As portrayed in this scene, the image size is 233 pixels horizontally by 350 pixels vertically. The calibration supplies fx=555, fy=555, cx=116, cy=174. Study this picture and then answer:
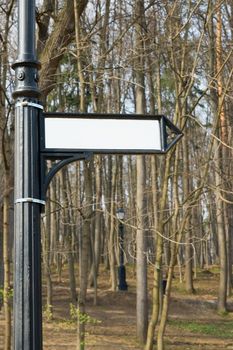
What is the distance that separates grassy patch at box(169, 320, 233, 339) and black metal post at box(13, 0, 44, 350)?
42.7 ft

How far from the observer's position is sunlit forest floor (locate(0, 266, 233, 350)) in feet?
40.4

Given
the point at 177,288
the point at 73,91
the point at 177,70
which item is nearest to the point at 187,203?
the point at 177,70

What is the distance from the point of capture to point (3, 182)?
7012 millimetres

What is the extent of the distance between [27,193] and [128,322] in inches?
551

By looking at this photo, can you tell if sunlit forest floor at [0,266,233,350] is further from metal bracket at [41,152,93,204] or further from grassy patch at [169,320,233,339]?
metal bracket at [41,152,93,204]

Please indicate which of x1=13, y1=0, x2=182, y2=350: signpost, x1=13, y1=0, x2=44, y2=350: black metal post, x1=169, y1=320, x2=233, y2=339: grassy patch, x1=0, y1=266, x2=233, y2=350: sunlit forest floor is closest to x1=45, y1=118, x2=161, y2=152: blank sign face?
x1=13, y1=0, x2=182, y2=350: signpost

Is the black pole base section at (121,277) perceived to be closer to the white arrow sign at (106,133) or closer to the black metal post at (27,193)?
the white arrow sign at (106,133)

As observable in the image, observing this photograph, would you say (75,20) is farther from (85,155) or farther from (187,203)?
(85,155)

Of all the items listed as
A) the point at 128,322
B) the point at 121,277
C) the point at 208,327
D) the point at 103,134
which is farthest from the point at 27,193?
the point at 121,277

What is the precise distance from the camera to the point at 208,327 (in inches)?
612

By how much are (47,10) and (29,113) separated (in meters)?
6.08

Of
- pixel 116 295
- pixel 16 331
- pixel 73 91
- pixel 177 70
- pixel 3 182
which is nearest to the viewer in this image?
pixel 16 331

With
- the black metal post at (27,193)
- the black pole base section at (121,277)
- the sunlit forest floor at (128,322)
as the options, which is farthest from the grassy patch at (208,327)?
the black metal post at (27,193)

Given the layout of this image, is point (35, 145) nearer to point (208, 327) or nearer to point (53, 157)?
point (53, 157)
